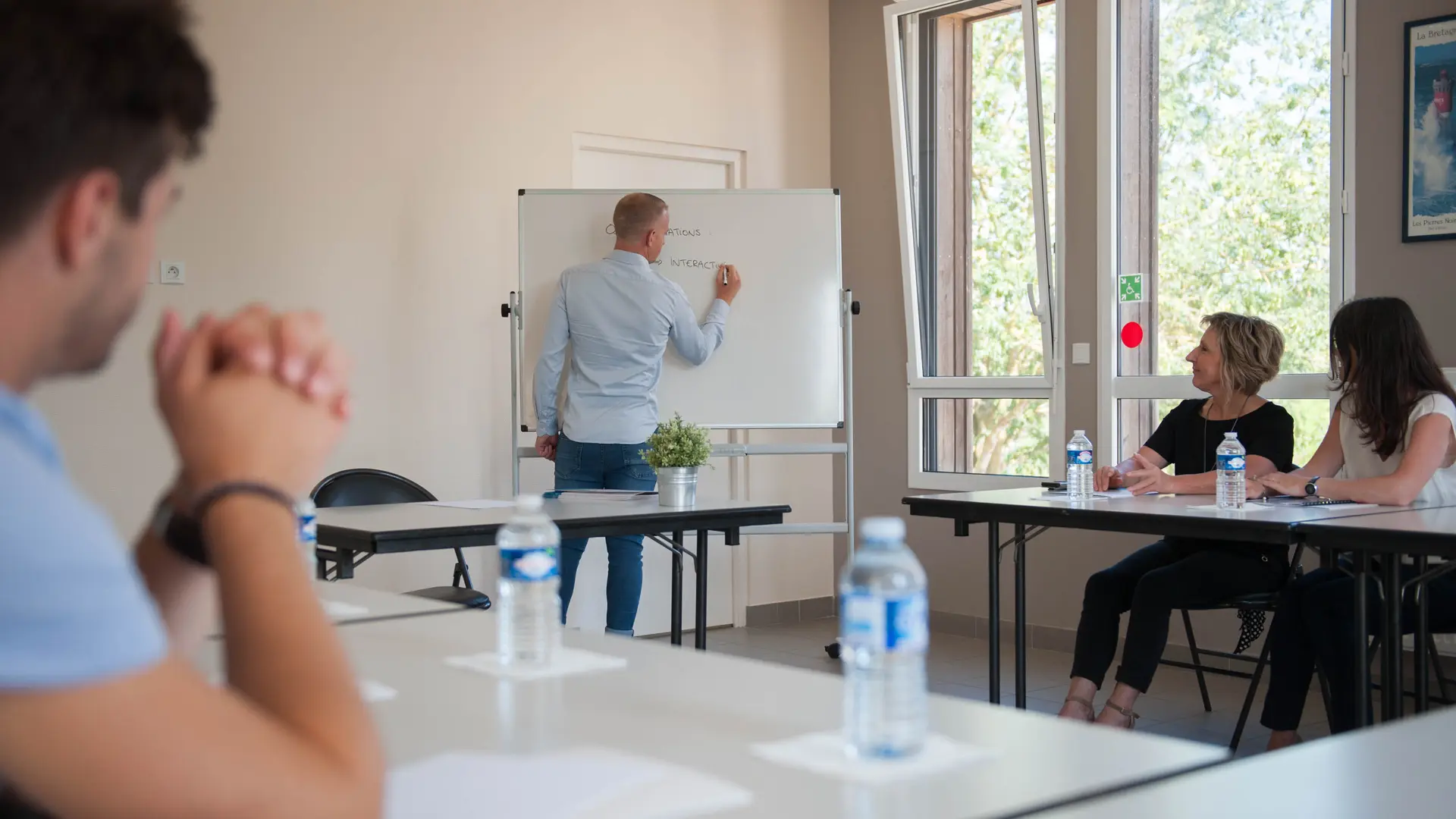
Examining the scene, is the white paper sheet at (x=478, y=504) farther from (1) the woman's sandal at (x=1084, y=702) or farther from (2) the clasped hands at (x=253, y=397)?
(2) the clasped hands at (x=253, y=397)

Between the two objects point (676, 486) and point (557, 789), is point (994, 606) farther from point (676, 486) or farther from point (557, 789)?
point (557, 789)

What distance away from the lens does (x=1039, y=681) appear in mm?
4910

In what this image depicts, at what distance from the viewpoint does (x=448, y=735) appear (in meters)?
1.21

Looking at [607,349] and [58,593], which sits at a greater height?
[607,349]

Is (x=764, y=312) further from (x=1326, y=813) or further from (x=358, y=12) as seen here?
(x=1326, y=813)

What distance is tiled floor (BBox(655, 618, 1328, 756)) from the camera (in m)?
4.21

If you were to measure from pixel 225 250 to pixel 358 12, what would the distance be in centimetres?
105

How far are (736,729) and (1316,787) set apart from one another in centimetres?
49

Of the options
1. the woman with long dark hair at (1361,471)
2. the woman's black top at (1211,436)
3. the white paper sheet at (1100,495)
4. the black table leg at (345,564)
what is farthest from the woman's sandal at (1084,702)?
the black table leg at (345,564)

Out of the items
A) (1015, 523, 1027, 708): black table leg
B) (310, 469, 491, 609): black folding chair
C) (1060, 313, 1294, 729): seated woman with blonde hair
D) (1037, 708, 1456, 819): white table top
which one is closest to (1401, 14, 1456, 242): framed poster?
(1060, 313, 1294, 729): seated woman with blonde hair

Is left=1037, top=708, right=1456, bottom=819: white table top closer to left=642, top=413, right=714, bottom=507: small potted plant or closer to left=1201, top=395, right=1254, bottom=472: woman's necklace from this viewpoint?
left=642, top=413, right=714, bottom=507: small potted plant

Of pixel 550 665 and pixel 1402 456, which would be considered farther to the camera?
pixel 1402 456

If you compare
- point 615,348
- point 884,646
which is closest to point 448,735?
point 884,646

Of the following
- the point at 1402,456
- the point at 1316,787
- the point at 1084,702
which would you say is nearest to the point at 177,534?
the point at 1316,787
